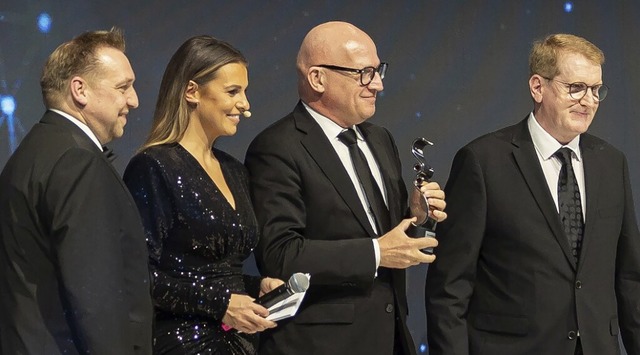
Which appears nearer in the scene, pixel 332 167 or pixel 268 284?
pixel 268 284

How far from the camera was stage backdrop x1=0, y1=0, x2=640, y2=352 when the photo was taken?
372 cm

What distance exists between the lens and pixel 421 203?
3.38 meters

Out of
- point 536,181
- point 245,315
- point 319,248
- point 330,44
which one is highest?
point 330,44

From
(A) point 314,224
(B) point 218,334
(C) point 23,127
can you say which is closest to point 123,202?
(B) point 218,334

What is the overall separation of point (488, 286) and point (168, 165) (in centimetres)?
118

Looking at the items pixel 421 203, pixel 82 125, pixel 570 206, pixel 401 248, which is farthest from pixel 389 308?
pixel 82 125

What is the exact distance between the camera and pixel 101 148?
2.77 meters

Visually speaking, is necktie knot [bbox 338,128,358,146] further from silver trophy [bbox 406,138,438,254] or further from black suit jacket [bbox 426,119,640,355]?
black suit jacket [bbox 426,119,640,355]

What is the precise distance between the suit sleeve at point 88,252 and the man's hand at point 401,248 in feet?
3.17

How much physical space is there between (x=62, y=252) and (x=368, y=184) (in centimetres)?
122

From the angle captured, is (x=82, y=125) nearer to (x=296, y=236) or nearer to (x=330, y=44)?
(x=296, y=236)

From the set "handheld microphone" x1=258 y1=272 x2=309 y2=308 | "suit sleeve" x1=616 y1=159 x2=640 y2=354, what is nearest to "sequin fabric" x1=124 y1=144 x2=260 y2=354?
"handheld microphone" x1=258 y1=272 x2=309 y2=308

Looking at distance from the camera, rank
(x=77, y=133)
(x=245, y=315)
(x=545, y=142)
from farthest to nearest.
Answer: (x=545, y=142) → (x=245, y=315) → (x=77, y=133)

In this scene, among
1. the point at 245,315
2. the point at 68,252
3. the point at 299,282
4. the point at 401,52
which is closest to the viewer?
the point at 68,252
